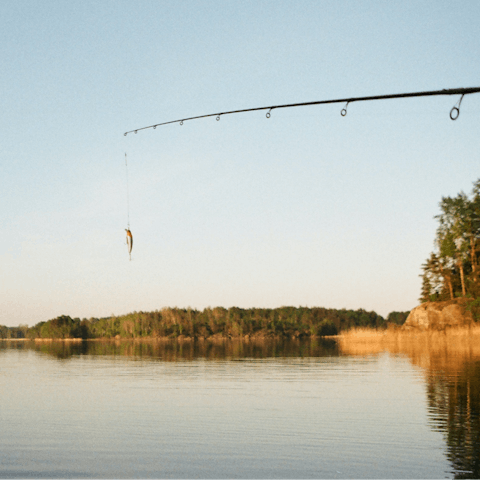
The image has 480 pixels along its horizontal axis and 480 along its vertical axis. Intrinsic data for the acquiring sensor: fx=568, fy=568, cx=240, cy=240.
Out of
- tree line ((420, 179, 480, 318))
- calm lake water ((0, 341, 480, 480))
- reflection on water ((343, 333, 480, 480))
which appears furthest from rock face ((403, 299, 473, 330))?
calm lake water ((0, 341, 480, 480))

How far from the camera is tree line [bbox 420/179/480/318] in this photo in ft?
298

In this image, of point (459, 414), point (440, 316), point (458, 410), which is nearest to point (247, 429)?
point (459, 414)

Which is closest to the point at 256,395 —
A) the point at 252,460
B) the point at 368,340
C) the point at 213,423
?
the point at 213,423

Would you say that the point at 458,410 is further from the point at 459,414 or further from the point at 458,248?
the point at 458,248

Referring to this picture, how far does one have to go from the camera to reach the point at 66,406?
21000 mm

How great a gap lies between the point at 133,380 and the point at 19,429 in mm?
14961

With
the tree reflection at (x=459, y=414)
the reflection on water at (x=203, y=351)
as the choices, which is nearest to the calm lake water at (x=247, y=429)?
the tree reflection at (x=459, y=414)

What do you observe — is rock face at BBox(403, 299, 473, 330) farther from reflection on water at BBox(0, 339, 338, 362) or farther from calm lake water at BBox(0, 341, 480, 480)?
calm lake water at BBox(0, 341, 480, 480)

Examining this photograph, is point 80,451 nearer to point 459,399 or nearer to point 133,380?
point 459,399

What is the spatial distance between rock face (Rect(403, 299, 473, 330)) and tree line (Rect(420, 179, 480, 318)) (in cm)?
243

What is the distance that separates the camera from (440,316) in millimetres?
89188

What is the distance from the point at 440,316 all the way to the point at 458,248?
1187cm

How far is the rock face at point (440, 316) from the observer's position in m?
85.4

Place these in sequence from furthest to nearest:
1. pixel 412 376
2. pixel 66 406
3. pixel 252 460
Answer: pixel 412 376 < pixel 66 406 < pixel 252 460
